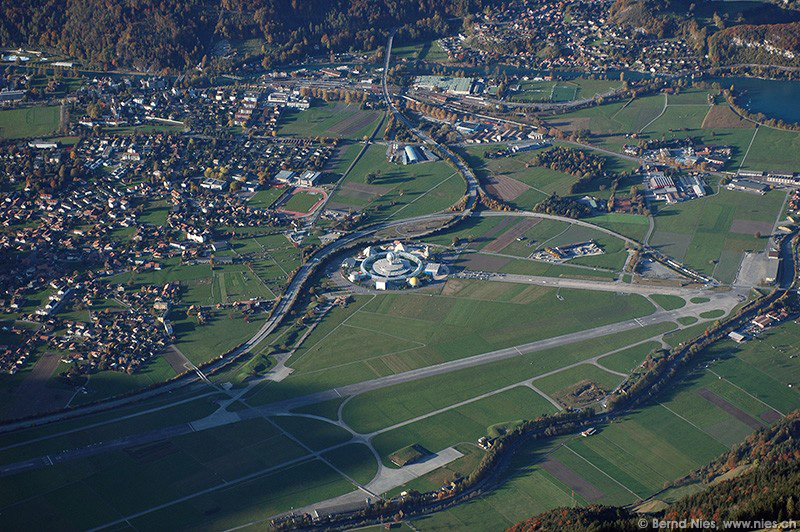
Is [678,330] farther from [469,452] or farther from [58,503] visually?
[58,503]

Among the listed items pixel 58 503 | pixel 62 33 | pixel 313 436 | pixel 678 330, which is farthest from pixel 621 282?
pixel 62 33

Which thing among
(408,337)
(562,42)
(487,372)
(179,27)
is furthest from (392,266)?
(179,27)

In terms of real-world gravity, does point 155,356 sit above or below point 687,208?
below

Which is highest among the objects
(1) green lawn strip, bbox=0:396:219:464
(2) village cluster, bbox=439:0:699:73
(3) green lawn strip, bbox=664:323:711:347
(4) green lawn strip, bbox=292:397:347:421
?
(2) village cluster, bbox=439:0:699:73

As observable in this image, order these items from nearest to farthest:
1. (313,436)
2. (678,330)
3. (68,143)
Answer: (313,436) → (678,330) → (68,143)

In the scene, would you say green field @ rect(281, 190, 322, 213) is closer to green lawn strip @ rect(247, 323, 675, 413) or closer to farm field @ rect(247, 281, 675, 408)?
farm field @ rect(247, 281, 675, 408)

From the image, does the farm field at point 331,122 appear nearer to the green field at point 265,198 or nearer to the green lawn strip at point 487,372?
the green field at point 265,198

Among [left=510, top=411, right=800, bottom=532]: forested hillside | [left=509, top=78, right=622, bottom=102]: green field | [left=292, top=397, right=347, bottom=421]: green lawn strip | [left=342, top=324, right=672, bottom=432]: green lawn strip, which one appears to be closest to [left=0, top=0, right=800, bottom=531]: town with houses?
[left=292, top=397, right=347, bottom=421]: green lawn strip
